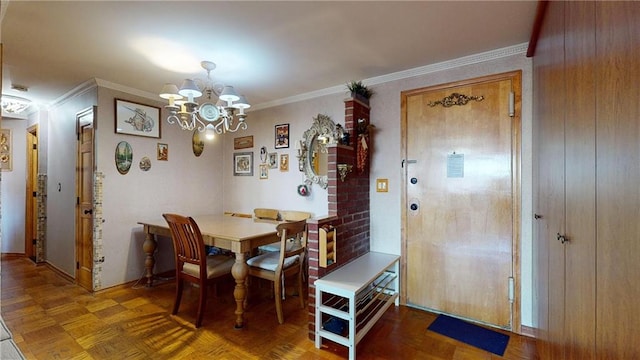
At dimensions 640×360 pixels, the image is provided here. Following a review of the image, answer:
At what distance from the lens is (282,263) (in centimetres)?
233

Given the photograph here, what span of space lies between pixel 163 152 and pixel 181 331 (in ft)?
7.27

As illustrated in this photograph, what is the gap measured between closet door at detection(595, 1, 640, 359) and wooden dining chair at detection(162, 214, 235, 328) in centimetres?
230

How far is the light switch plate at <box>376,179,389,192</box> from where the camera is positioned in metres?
2.76

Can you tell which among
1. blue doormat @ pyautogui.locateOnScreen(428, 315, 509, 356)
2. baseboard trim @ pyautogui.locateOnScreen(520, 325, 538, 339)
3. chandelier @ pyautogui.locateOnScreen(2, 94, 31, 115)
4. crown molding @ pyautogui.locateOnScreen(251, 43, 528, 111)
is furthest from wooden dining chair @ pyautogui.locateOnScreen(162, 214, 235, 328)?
chandelier @ pyautogui.locateOnScreen(2, 94, 31, 115)

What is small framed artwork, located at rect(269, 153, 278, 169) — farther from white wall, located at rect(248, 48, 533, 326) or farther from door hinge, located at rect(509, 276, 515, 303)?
door hinge, located at rect(509, 276, 515, 303)

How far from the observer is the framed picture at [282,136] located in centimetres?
353

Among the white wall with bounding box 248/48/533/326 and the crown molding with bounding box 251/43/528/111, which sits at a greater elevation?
the crown molding with bounding box 251/43/528/111

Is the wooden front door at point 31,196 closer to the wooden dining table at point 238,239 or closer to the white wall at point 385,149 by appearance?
the wooden dining table at point 238,239

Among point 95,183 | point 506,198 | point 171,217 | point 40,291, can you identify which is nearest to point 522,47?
point 506,198

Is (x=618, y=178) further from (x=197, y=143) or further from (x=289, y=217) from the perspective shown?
(x=197, y=143)

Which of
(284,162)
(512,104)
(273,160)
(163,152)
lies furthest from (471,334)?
(163,152)

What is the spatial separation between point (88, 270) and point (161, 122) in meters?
1.88

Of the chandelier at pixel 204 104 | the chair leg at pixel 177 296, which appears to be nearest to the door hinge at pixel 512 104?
the chandelier at pixel 204 104

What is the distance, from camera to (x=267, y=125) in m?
3.73
